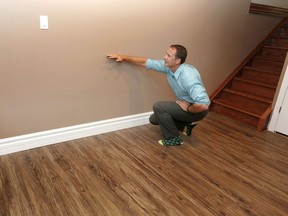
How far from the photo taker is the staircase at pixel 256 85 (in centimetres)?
351

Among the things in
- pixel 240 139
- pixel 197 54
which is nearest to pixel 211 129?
pixel 240 139

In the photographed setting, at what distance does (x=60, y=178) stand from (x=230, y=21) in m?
3.13

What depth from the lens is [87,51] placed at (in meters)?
2.40

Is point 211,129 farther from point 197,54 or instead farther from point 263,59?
point 263,59

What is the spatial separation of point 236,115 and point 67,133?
2.43 metres

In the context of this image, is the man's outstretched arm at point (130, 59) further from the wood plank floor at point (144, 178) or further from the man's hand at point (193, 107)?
the wood plank floor at point (144, 178)

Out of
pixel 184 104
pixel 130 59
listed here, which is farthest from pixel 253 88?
pixel 130 59

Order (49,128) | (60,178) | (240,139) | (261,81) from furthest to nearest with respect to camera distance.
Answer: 1. (261,81)
2. (240,139)
3. (49,128)
4. (60,178)

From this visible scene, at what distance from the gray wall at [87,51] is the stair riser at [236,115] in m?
0.82

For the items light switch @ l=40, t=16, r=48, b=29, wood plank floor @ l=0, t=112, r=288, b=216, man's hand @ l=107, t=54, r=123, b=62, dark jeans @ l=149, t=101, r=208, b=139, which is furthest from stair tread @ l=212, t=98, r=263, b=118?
light switch @ l=40, t=16, r=48, b=29

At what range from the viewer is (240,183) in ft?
6.87

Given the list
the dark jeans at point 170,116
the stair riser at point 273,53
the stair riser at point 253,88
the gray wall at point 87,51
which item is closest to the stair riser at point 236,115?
the stair riser at point 253,88

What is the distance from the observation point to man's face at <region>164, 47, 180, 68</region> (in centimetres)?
241

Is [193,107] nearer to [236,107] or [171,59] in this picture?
[171,59]
